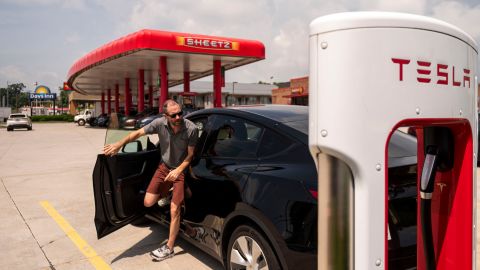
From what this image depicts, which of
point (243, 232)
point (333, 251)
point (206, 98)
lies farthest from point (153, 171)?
point (206, 98)

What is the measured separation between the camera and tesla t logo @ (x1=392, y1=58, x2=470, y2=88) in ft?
4.48

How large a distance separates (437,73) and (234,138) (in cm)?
225

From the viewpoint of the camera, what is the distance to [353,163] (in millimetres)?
1327

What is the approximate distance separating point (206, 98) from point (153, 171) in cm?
5824

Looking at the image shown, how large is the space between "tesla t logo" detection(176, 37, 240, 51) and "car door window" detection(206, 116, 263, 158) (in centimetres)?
1770

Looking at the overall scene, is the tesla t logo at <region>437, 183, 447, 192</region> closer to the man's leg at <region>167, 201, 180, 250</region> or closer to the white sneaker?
the man's leg at <region>167, 201, 180, 250</region>

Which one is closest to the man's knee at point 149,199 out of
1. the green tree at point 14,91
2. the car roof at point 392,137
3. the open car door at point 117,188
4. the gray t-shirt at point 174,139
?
the open car door at point 117,188

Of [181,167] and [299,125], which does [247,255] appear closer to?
[299,125]

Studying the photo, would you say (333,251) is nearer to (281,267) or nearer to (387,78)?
(387,78)

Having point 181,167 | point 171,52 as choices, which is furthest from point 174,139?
point 171,52

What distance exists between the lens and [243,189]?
2.99m

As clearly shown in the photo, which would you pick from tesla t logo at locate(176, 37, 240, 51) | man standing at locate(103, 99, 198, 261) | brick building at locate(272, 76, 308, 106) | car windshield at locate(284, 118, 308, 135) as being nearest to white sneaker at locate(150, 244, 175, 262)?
man standing at locate(103, 99, 198, 261)

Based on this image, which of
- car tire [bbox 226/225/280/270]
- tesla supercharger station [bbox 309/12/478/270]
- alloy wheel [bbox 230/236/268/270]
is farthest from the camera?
alloy wheel [bbox 230/236/268/270]

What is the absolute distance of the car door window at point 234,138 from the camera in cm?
328
